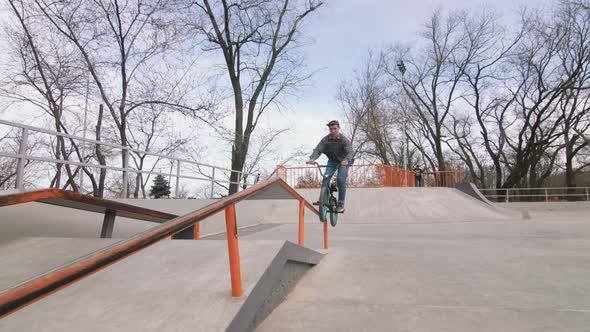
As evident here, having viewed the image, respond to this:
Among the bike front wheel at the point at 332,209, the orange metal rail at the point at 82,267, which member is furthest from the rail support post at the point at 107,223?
the bike front wheel at the point at 332,209

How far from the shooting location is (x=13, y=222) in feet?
13.6

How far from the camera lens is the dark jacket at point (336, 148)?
5.38 metres

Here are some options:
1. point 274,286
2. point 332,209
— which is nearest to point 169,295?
point 274,286

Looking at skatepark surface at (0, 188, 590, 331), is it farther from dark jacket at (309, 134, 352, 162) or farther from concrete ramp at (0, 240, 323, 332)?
dark jacket at (309, 134, 352, 162)

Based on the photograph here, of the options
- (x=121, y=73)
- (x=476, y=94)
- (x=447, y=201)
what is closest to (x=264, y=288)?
(x=121, y=73)

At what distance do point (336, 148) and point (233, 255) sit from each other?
3643mm

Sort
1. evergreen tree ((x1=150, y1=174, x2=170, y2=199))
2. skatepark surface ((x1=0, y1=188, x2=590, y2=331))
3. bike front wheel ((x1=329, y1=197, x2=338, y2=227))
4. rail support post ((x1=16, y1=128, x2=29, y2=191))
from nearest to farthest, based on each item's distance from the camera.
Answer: skatepark surface ((x1=0, y1=188, x2=590, y2=331)) < rail support post ((x1=16, y1=128, x2=29, y2=191)) < bike front wheel ((x1=329, y1=197, x2=338, y2=227)) < evergreen tree ((x1=150, y1=174, x2=170, y2=199))

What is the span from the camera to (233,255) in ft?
6.89

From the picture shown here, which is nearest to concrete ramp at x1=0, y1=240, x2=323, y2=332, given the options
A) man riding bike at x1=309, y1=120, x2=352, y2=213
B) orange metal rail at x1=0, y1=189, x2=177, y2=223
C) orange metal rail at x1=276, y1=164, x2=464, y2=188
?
orange metal rail at x1=0, y1=189, x2=177, y2=223

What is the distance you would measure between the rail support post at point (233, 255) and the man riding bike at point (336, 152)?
3153mm

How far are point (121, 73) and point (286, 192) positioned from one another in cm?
1179

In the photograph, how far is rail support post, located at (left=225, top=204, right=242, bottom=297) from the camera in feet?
6.72

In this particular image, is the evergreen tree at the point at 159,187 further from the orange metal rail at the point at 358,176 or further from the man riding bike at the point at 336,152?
the man riding bike at the point at 336,152

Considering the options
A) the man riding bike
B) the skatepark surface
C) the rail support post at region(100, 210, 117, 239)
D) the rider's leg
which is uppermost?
the man riding bike
